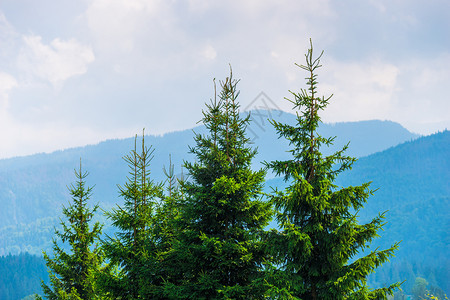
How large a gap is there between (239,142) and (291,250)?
5413 mm

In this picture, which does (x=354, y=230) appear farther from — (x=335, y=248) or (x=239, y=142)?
(x=239, y=142)

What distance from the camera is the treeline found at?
Answer: 1069cm

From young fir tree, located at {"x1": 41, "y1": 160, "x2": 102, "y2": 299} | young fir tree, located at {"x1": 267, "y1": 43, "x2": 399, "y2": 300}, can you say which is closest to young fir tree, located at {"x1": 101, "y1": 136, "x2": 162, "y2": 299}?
young fir tree, located at {"x1": 41, "y1": 160, "x2": 102, "y2": 299}

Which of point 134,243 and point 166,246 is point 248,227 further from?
point 134,243

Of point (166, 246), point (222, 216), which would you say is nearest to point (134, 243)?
point (166, 246)

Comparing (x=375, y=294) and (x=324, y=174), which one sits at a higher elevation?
(x=324, y=174)

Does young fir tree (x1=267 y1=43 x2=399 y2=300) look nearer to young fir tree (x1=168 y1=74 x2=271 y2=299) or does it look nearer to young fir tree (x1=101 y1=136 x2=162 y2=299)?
young fir tree (x1=168 y1=74 x2=271 y2=299)

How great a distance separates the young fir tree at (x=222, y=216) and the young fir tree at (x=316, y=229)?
1.69m

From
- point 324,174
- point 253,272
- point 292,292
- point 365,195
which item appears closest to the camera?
point 292,292

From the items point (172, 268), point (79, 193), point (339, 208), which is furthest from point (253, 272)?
point (79, 193)

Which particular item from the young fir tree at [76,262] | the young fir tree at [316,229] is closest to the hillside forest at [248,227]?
the young fir tree at [316,229]

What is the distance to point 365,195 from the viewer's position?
10.7m

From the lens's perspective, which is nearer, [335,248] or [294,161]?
[335,248]

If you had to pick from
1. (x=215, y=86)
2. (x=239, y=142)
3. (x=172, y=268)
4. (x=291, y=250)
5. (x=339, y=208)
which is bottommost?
(x=172, y=268)
